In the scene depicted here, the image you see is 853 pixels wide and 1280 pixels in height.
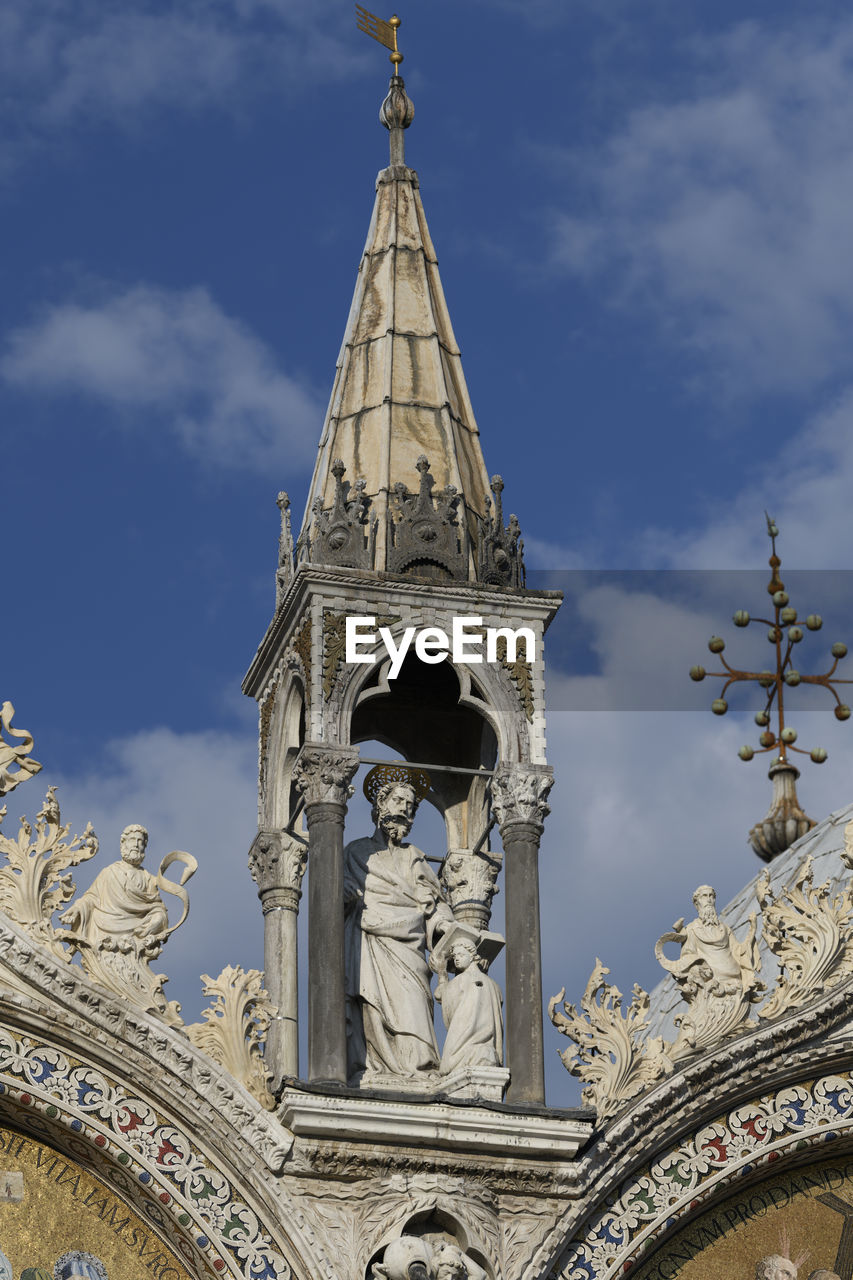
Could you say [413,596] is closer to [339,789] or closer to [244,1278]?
[339,789]

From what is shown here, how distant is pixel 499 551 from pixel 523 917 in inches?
101

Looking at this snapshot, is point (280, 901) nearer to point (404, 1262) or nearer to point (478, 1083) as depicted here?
point (478, 1083)

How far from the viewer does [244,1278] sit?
17688 mm

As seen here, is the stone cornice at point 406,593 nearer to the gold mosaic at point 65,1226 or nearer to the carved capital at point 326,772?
the carved capital at point 326,772

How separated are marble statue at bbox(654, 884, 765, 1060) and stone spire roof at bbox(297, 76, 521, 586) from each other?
263 centimetres

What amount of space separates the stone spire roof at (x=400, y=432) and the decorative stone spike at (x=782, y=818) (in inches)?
413

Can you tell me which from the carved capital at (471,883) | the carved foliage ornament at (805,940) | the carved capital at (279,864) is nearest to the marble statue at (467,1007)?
the carved capital at (471,883)

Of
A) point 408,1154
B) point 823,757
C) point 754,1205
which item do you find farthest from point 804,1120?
point 823,757

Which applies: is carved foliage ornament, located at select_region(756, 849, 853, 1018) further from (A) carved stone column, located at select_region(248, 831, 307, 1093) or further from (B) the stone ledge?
(A) carved stone column, located at select_region(248, 831, 307, 1093)

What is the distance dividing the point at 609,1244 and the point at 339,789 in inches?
131

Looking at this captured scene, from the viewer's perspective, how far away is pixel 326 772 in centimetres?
1894

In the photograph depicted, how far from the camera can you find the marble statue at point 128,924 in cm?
1805

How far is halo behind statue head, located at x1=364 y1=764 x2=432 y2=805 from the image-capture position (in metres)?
20.0

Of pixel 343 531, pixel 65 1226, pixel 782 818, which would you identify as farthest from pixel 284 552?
pixel 782 818
